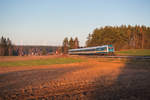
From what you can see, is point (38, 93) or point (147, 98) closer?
point (147, 98)

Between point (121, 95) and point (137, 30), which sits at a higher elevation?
point (137, 30)

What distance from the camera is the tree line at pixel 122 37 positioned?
248 ft

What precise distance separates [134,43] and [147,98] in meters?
89.1

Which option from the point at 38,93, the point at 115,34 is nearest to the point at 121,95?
the point at 38,93

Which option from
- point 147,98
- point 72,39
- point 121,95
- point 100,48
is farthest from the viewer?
point 72,39

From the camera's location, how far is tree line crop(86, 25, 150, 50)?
75625 mm

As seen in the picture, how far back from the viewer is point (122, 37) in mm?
80625

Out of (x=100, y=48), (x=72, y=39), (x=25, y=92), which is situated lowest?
(x=25, y=92)

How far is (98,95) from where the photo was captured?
25.1 feet

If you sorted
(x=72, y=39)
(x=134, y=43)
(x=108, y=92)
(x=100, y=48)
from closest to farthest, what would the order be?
(x=108, y=92) → (x=100, y=48) → (x=134, y=43) → (x=72, y=39)

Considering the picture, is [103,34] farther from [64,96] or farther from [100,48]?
[64,96]

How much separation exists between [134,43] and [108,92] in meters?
88.8

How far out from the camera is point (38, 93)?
8.30 metres

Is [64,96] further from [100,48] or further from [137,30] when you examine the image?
[137,30]
